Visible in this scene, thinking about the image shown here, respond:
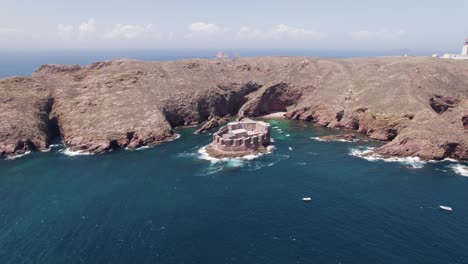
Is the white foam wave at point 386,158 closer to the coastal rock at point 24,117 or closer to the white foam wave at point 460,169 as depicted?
the white foam wave at point 460,169

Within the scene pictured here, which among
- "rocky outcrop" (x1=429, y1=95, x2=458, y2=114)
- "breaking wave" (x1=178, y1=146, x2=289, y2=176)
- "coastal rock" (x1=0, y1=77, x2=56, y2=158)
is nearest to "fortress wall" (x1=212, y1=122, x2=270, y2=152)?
"breaking wave" (x1=178, y1=146, x2=289, y2=176)

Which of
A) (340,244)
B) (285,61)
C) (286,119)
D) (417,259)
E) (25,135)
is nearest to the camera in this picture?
(417,259)

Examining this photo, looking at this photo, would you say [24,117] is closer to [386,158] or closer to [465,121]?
[386,158]

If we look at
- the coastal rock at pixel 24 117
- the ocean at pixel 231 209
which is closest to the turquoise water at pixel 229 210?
the ocean at pixel 231 209

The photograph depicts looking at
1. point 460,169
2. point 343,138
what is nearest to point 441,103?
point 343,138

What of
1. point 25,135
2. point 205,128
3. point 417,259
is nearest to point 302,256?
point 417,259

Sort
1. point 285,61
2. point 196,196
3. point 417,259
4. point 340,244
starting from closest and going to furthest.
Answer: point 417,259 → point 340,244 → point 196,196 → point 285,61

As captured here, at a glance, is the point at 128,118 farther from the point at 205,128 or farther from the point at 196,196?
the point at 196,196

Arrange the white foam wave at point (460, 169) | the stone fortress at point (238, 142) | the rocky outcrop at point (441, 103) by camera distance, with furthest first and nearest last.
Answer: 1. the rocky outcrop at point (441, 103)
2. the stone fortress at point (238, 142)
3. the white foam wave at point (460, 169)
